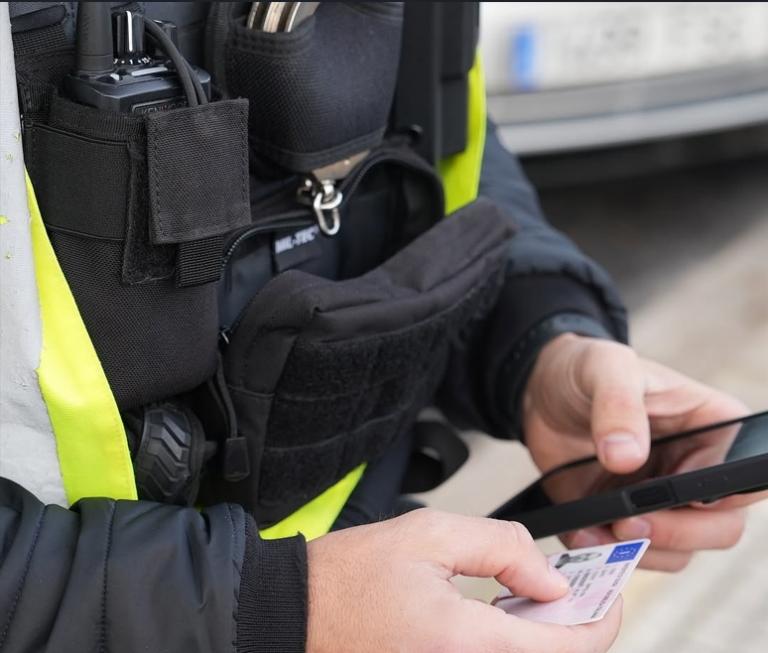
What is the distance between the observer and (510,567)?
2.49 ft

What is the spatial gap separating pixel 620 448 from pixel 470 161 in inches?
14.7

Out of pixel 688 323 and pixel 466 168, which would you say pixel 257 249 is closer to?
pixel 466 168

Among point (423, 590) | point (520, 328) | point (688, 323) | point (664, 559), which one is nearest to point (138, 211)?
point (423, 590)

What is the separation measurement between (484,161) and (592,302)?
24 centimetres

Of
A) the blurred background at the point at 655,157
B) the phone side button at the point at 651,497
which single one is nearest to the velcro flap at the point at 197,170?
the phone side button at the point at 651,497

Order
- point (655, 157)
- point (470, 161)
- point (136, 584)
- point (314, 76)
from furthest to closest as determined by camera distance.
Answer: point (655, 157), point (470, 161), point (314, 76), point (136, 584)

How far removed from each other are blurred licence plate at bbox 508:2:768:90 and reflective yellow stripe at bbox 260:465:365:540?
138 centimetres

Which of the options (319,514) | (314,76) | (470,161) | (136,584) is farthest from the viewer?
(470,161)

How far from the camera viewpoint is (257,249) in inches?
36.5

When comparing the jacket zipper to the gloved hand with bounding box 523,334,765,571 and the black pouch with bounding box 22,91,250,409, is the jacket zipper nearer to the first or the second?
the black pouch with bounding box 22,91,250,409

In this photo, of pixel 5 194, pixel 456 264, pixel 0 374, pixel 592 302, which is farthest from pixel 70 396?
pixel 592 302

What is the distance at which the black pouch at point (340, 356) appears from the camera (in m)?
0.85

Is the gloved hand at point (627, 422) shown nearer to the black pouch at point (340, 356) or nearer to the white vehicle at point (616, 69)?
the black pouch at point (340, 356)

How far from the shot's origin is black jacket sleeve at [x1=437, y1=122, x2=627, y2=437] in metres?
1.23
